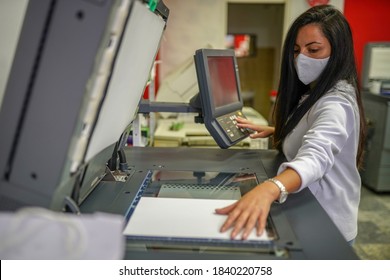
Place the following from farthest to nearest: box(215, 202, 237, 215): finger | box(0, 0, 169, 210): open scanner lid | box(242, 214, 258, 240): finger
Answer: box(215, 202, 237, 215): finger
box(242, 214, 258, 240): finger
box(0, 0, 169, 210): open scanner lid

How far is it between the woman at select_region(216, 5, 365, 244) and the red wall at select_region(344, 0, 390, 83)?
11.4 ft

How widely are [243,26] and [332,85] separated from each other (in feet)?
18.5

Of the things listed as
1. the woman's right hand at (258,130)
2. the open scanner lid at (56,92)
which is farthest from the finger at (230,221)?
the woman's right hand at (258,130)

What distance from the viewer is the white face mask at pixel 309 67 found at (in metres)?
1.27

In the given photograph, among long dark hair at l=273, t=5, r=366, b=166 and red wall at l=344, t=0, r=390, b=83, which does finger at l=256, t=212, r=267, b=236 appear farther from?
red wall at l=344, t=0, r=390, b=83

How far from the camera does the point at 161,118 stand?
3.24m

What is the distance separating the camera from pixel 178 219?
0.94 metres

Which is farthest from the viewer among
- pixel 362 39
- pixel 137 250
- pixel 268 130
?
pixel 362 39

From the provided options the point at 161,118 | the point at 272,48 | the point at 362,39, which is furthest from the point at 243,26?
the point at 161,118

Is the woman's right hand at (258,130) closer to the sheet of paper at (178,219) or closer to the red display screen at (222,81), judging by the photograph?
the red display screen at (222,81)

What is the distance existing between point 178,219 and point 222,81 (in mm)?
747

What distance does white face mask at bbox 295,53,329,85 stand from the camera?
4.16 ft

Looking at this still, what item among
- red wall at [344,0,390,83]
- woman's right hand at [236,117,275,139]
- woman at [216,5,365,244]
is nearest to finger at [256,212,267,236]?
woman at [216,5,365,244]
